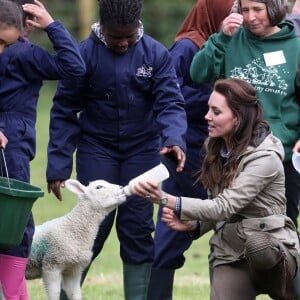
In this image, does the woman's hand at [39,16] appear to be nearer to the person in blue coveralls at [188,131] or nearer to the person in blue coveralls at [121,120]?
the person in blue coveralls at [121,120]

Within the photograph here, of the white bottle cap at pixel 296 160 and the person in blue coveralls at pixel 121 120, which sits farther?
the person in blue coveralls at pixel 121 120

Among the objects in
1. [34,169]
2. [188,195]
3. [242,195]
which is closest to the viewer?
[242,195]

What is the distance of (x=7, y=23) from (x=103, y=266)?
504 centimetres

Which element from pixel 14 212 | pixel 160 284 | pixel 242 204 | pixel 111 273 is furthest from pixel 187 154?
pixel 111 273

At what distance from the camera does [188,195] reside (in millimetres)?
7484

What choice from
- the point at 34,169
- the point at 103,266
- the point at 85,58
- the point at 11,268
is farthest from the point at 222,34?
the point at 34,169

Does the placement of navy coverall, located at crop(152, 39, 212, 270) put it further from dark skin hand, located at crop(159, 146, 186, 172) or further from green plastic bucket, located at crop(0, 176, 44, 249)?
green plastic bucket, located at crop(0, 176, 44, 249)

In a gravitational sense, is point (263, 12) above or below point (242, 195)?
above

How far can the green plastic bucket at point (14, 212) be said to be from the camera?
6.13m

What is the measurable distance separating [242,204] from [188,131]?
1.38 meters

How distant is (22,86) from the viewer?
6.61m

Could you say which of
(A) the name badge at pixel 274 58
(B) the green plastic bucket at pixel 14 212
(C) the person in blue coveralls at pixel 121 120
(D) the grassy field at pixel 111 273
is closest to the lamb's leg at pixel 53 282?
(C) the person in blue coveralls at pixel 121 120

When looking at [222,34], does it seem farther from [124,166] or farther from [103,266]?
[103,266]

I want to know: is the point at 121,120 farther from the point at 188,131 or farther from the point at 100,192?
the point at 188,131
